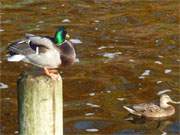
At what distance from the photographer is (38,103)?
18.5ft

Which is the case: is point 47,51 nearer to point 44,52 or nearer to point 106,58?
point 44,52

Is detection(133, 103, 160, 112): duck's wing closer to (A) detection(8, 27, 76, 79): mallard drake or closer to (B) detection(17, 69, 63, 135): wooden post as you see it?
(A) detection(8, 27, 76, 79): mallard drake

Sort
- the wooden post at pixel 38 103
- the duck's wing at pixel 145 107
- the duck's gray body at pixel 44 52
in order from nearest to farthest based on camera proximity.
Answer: the wooden post at pixel 38 103, the duck's gray body at pixel 44 52, the duck's wing at pixel 145 107

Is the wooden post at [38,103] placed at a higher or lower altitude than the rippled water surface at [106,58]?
higher

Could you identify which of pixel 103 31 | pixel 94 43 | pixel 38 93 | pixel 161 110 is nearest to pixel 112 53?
pixel 94 43

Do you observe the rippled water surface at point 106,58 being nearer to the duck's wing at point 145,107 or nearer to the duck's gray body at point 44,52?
the duck's wing at point 145,107

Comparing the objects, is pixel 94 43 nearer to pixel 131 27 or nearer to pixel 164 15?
pixel 131 27

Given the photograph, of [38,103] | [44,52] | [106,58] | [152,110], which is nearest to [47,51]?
[44,52]

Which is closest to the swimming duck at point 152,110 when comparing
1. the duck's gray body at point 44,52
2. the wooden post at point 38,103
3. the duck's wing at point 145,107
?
the duck's wing at point 145,107

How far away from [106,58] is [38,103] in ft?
28.0

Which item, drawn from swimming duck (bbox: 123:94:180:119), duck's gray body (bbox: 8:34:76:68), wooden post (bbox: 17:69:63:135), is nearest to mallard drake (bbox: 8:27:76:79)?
duck's gray body (bbox: 8:34:76:68)

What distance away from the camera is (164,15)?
709 inches

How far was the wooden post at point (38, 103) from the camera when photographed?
5.63m

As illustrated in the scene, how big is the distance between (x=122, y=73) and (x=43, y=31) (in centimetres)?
361
